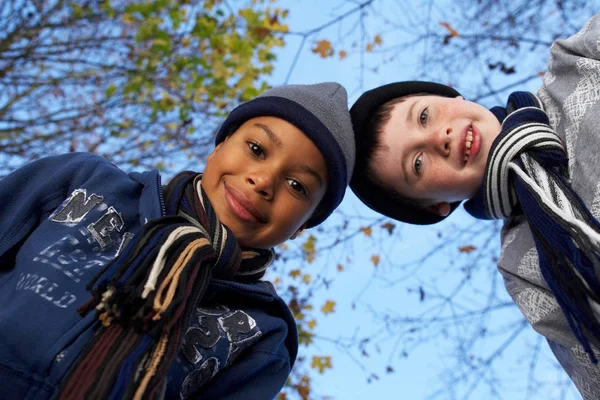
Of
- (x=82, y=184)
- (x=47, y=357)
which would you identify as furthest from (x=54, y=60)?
(x=47, y=357)

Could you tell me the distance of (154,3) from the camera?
15.3 ft

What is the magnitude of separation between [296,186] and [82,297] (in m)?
0.82

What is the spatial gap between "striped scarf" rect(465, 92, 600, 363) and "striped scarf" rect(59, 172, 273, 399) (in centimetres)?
100

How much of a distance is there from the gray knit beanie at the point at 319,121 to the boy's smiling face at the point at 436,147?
0.20 meters

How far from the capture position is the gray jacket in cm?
187

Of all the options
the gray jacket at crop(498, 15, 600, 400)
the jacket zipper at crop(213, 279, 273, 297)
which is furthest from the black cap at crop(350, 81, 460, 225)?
the jacket zipper at crop(213, 279, 273, 297)

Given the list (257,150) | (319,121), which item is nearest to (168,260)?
(257,150)

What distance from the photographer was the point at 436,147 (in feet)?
7.34

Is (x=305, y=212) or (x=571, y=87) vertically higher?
(x=571, y=87)

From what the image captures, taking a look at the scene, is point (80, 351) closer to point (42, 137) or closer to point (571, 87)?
point (571, 87)

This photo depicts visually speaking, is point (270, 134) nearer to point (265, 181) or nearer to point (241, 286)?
point (265, 181)

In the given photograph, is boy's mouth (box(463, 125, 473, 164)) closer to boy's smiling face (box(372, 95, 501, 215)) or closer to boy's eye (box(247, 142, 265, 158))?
boy's smiling face (box(372, 95, 501, 215))

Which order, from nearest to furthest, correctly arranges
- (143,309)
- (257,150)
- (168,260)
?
(143,309) < (168,260) < (257,150)

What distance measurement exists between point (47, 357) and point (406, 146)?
1.53 meters
